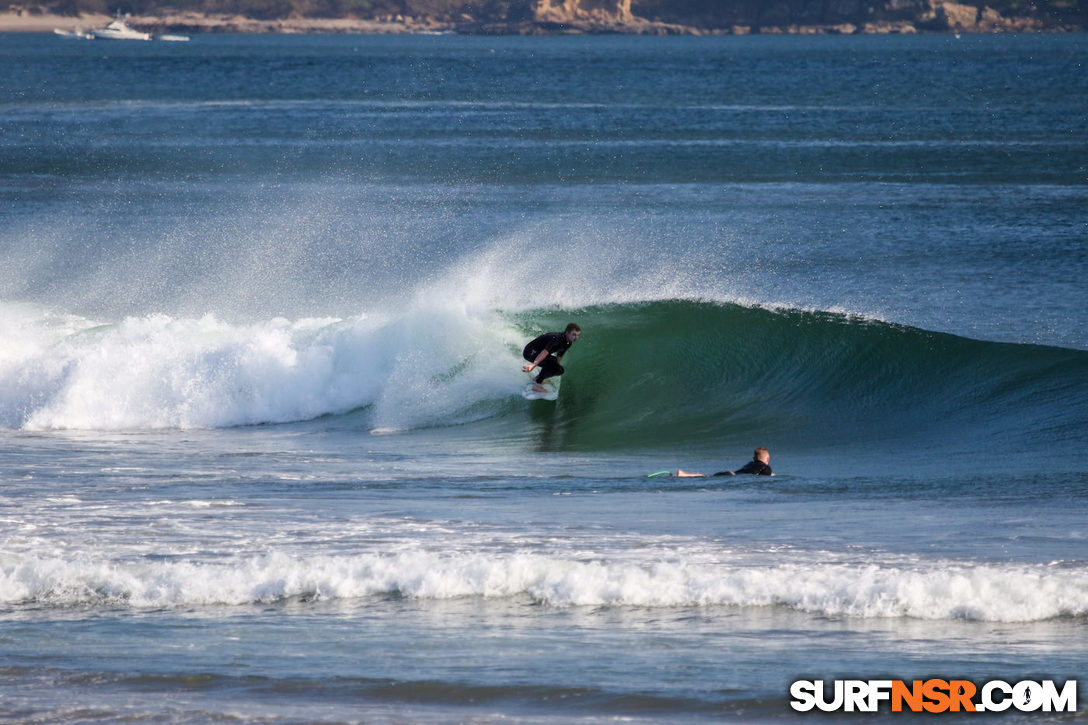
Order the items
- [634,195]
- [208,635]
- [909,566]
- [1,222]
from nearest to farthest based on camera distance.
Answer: [208,635] < [909,566] < [1,222] < [634,195]

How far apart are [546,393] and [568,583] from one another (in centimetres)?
Answer: 679

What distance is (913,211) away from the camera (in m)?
30.7

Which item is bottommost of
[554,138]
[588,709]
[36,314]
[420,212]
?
[588,709]

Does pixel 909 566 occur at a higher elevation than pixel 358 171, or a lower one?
lower

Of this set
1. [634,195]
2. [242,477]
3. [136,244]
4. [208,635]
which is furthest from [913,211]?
[208,635]

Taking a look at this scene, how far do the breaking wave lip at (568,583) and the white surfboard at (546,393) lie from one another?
627 cm

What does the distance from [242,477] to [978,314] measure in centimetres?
1249

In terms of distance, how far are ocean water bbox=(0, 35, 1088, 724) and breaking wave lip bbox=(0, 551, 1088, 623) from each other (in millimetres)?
26

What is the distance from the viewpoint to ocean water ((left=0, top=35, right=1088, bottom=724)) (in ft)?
24.1

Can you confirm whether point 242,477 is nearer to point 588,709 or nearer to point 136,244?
point 588,709

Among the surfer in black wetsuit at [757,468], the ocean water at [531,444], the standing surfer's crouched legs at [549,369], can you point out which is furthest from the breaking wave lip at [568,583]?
the standing surfer's crouched legs at [549,369]

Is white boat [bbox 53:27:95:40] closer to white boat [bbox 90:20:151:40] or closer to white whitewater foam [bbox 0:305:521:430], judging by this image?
white boat [bbox 90:20:151:40]

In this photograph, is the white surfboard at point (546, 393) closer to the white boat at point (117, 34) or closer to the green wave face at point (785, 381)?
the green wave face at point (785, 381)

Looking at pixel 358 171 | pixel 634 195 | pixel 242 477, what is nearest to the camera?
pixel 242 477
